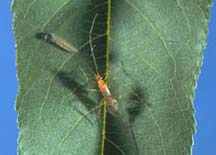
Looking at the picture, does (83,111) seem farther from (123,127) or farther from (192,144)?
(192,144)

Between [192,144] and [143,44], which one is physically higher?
[143,44]

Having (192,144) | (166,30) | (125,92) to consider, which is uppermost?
(166,30)

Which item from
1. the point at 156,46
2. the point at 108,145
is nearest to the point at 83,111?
the point at 108,145
